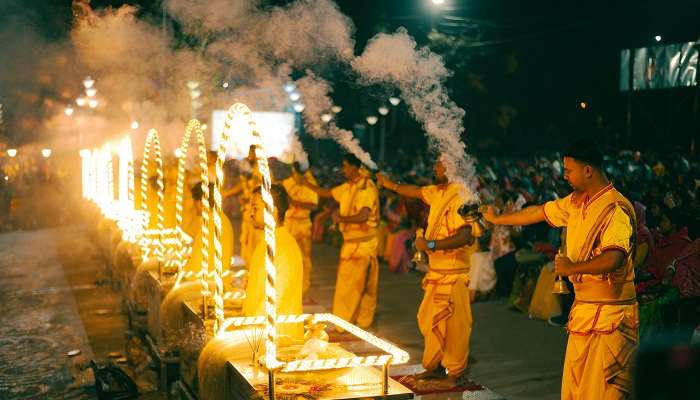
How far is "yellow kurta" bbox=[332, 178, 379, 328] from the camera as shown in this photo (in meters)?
9.11

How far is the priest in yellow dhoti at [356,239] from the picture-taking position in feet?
29.7

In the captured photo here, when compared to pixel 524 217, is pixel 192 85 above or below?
above

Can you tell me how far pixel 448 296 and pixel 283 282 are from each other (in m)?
1.90

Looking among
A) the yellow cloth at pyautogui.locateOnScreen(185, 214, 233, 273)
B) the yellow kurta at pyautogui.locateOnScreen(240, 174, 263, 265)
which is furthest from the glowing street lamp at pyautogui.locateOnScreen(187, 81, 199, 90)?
the yellow cloth at pyautogui.locateOnScreen(185, 214, 233, 273)

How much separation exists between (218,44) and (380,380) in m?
7.58

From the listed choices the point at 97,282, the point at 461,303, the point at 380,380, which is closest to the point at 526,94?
the point at 97,282

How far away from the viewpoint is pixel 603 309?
4.61 meters

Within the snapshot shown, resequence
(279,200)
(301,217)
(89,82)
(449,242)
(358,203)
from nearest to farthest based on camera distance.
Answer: (279,200), (449,242), (358,203), (301,217), (89,82)

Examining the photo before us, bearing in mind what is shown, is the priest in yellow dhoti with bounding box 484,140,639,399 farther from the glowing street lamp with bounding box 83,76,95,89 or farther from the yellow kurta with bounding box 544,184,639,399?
the glowing street lamp with bounding box 83,76,95,89

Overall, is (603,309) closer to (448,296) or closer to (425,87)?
(448,296)

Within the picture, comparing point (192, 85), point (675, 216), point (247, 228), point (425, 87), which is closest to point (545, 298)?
point (675, 216)

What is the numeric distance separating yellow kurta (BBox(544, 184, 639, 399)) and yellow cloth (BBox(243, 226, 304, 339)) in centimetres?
188

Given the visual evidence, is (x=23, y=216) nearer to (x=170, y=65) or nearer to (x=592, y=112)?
(x=170, y=65)

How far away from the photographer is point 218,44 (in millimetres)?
11141
